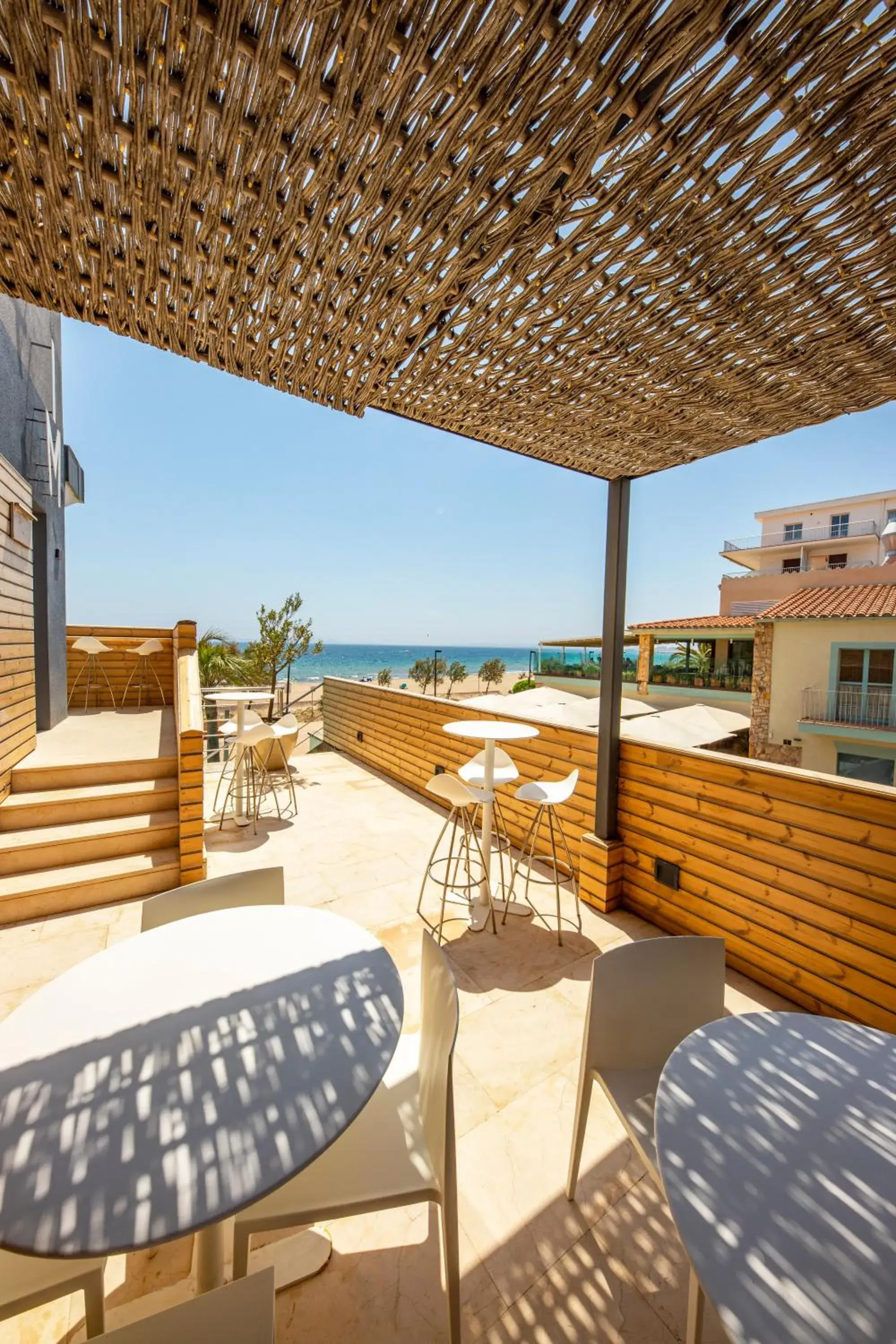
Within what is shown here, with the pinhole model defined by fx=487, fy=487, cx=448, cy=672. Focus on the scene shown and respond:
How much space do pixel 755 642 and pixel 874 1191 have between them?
11561 millimetres

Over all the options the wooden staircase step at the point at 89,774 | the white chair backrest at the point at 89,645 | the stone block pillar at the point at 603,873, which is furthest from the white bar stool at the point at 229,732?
the stone block pillar at the point at 603,873

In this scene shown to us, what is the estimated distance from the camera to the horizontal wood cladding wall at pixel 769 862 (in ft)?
6.67

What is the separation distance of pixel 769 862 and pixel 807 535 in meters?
18.7

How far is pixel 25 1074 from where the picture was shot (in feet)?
3.18

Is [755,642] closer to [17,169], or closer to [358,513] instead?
[17,169]

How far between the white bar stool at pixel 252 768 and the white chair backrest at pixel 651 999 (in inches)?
130

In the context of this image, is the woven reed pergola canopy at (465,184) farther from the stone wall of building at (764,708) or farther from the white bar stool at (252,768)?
the stone wall of building at (764,708)

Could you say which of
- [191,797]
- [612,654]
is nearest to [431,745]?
[191,797]

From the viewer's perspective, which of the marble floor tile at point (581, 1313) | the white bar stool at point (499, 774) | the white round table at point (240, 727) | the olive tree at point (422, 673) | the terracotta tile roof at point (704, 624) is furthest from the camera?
the olive tree at point (422, 673)

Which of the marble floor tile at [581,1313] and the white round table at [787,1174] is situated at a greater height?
the white round table at [787,1174]

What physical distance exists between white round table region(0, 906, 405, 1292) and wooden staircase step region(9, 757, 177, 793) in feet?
9.12

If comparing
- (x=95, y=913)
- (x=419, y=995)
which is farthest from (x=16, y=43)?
(x=95, y=913)

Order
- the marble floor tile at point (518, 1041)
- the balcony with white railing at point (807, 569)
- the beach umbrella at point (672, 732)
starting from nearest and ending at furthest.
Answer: the marble floor tile at point (518, 1041) < the beach umbrella at point (672, 732) < the balcony with white railing at point (807, 569)

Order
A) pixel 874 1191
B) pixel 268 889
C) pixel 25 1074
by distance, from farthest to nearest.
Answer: pixel 268 889, pixel 25 1074, pixel 874 1191
